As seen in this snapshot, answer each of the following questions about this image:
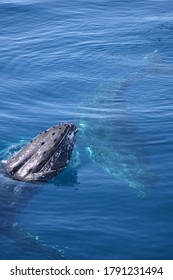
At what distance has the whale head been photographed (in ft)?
80.8

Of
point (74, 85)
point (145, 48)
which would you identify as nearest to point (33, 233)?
point (74, 85)

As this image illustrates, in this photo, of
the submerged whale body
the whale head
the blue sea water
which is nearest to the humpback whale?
the whale head

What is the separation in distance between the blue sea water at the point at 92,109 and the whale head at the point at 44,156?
2.63ft

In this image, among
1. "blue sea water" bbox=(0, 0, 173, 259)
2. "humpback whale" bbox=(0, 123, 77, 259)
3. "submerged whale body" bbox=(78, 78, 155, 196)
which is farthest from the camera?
"submerged whale body" bbox=(78, 78, 155, 196)

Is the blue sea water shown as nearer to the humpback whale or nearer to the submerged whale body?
the submerged whale body

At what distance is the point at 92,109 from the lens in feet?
111

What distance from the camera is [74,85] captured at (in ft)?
122

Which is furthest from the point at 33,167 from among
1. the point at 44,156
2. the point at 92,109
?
the point at 92,109

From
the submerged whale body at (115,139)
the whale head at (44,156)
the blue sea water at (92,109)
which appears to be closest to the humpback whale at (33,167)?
the whale head at (44,156)

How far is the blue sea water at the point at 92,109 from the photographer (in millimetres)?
22906

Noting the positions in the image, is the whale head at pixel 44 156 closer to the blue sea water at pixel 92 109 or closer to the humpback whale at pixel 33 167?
the humpback whale at pixel 33 167

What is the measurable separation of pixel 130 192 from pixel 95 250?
4.61 metres

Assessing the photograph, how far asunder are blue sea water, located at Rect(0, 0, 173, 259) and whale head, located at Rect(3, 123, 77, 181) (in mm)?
801
